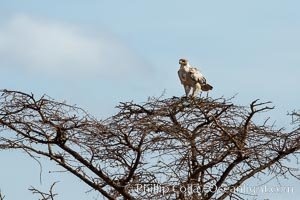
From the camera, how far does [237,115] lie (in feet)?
27.2

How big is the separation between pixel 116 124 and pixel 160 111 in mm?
588

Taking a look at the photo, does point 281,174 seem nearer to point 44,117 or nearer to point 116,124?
point 116,124

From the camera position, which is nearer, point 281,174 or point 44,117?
point 44,117

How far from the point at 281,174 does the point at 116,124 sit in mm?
1910

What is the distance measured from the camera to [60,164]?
7.95 metres

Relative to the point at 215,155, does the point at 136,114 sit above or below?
above

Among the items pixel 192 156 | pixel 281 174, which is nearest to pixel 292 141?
pixel 281 174

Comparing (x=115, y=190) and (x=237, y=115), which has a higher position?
(x=237, y=115)

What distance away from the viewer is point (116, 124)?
7.92 m

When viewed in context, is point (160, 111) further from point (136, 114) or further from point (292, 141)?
point (292, 141)

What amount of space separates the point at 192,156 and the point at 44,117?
159 centimetres

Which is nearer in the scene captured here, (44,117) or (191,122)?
(44,117)

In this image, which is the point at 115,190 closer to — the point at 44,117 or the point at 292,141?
the point at 44,117

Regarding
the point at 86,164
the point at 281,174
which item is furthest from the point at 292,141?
Result: the point at 86,164
